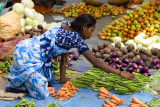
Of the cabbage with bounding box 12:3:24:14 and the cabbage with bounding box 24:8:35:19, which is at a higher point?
the cabbage with bounding box 12:3:24:14

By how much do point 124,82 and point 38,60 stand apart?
1248 millimetres

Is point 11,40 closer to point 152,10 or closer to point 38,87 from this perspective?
point 38,87

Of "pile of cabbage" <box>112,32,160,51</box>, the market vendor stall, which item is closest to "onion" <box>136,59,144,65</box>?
the market vendor stall

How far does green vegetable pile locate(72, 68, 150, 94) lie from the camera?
3.51m

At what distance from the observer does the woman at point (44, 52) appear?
10.7 feet

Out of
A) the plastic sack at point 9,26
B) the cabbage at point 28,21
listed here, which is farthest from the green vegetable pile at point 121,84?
the cabbage at point 28,21

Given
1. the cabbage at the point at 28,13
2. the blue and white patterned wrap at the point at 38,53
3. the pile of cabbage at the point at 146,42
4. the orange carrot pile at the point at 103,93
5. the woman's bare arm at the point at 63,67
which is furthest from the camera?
the cabbage at the point at 28,13

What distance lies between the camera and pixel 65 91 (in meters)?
3.52

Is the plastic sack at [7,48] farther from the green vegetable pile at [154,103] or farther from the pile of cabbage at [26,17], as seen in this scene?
the green vegetable pile at [154,103]

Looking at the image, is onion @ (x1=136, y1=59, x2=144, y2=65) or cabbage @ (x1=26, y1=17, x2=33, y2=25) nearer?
onion @ (x1=136, y1=59, x2=144, y2=65)

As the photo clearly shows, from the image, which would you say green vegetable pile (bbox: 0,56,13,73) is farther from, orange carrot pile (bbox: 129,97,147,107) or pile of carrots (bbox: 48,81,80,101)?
orange carrot pile (bbox: 129,97,147,107)

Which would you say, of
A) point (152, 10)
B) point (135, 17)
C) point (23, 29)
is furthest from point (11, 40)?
point (152, 10)

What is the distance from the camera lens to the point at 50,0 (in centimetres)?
855

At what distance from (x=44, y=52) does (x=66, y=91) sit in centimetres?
64
